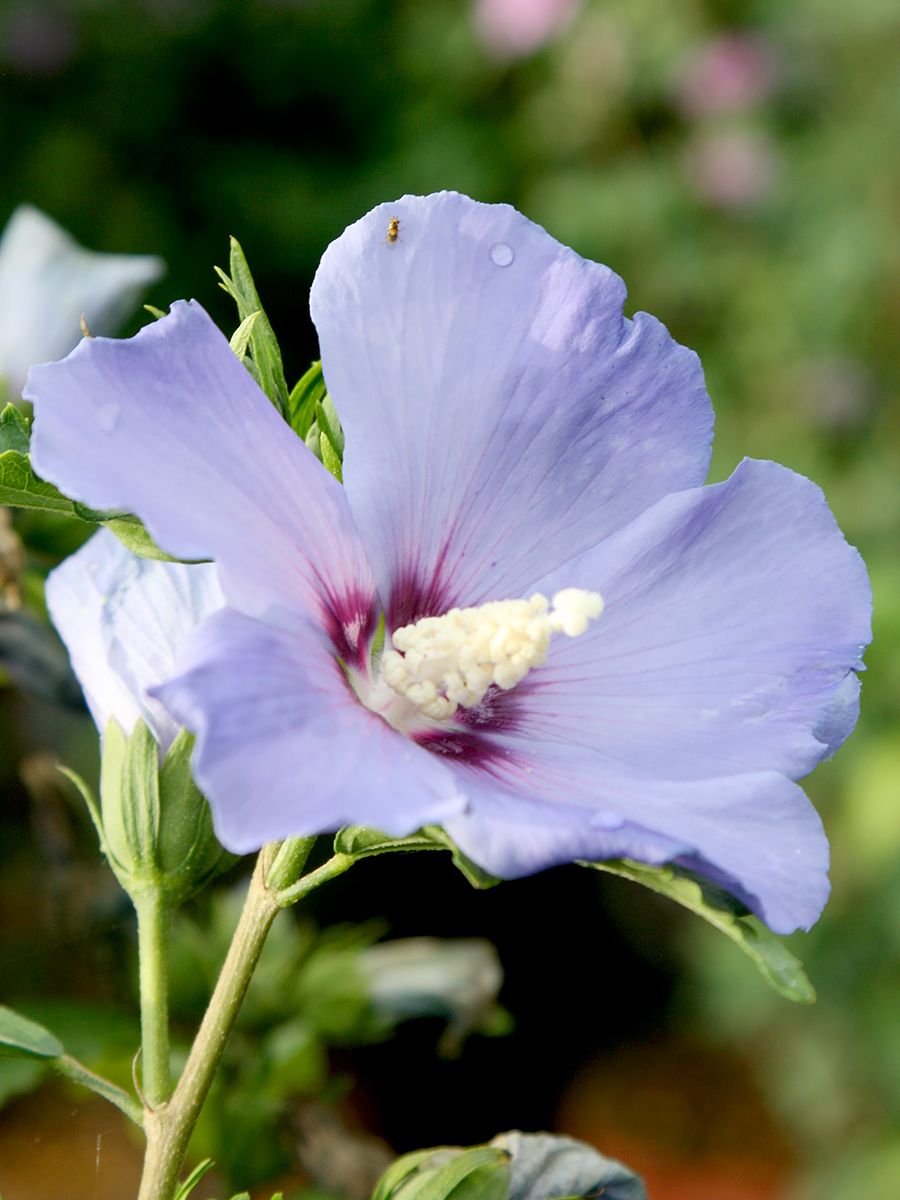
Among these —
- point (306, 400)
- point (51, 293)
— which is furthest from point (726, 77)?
point (306, 400)

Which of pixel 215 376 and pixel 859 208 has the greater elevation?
pixel 215 376

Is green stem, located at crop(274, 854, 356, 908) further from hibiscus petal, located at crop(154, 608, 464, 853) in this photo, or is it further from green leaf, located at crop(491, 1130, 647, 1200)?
green leaf, located at crop(491, 1130, 647, 1200)

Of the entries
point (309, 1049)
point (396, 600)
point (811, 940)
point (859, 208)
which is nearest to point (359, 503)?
point (396, 600)

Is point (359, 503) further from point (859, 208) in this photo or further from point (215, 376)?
point (859, 208)

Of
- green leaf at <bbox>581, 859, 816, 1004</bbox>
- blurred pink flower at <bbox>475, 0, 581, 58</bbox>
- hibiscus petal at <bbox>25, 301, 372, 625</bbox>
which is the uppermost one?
hibiscus petal at <bbox>25, 301, 372, 625</bbox>

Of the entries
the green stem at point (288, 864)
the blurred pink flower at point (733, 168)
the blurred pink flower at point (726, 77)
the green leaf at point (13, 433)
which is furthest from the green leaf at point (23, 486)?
the blurred pink flower at point (726, 77)

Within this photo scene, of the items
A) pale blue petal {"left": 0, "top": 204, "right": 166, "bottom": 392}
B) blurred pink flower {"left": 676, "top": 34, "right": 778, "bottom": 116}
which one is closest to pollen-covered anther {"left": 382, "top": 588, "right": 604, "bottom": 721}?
pale blue petal {"left": 0, "top": 204, "right": 166, "bottom": 392}

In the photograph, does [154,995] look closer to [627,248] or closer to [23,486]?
[23,486]
